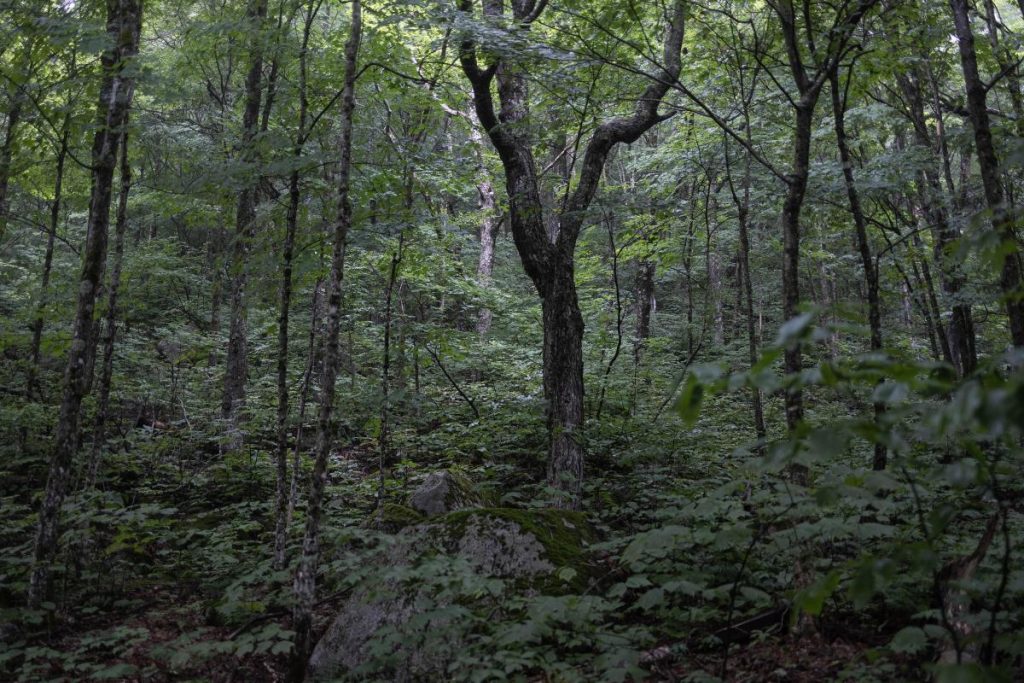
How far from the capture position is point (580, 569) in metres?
5.39

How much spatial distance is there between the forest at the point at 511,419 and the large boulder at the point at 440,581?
0.03m

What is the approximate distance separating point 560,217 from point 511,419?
2964 millimetres

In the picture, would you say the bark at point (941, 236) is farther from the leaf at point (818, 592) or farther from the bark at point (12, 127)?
the bark at point (12, 127)

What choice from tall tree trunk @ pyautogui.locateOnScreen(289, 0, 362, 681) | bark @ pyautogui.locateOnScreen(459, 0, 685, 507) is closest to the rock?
bark @ pyautogui.locateOnScreen(459, 0, 685, 507)

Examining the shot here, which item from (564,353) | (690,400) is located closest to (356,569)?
(690,400)

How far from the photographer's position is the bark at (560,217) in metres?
8.20

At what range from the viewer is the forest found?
3350 millimetres

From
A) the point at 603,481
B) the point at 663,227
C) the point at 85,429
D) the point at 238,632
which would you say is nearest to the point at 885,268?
the point at 663,227

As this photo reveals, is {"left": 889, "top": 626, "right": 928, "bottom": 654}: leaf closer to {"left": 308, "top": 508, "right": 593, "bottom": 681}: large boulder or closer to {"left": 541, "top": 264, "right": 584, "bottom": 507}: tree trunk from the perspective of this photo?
{"left": 308, "top": 508, "right": 593, "bottom": 681}: large boulder

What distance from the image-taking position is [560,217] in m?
8.52

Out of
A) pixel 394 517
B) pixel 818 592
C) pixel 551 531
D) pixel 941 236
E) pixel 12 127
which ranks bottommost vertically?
pixel 394 517

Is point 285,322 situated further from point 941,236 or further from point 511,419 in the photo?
point 941,236

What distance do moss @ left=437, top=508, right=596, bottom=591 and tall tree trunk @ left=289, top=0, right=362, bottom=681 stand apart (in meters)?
1.28

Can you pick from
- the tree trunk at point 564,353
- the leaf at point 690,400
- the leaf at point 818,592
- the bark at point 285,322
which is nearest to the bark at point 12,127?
the bark at point 285,322
